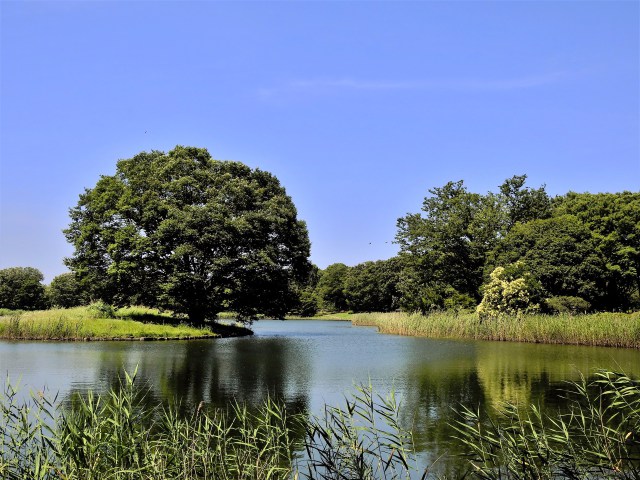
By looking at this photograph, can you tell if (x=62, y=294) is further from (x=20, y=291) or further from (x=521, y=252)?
(x=521, y=252)

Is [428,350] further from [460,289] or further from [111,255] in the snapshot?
[460,289]

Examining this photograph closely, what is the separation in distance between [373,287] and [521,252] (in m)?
55.6

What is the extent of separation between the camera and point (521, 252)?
4947 cm

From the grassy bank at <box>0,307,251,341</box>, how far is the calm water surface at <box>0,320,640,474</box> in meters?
2.89

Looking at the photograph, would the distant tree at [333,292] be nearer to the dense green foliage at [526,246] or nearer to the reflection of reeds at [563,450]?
the dense green foliage at [526,246]

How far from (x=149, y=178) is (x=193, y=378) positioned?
27611 mm

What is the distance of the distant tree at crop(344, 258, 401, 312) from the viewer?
9906 centimetres

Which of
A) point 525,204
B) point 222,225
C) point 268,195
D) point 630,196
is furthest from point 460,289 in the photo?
point 222,225

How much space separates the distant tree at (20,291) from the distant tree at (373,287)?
53.3 meters

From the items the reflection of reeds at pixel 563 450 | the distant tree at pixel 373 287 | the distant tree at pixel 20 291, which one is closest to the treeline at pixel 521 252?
the reflection of reeds at pixel 563 450

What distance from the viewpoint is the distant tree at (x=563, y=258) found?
46438 mm

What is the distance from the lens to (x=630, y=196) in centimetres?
5316

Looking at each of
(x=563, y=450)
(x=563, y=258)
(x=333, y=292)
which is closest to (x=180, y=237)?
(x=563, y=258)

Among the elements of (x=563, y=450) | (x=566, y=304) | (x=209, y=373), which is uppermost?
(x=566, y=304)
